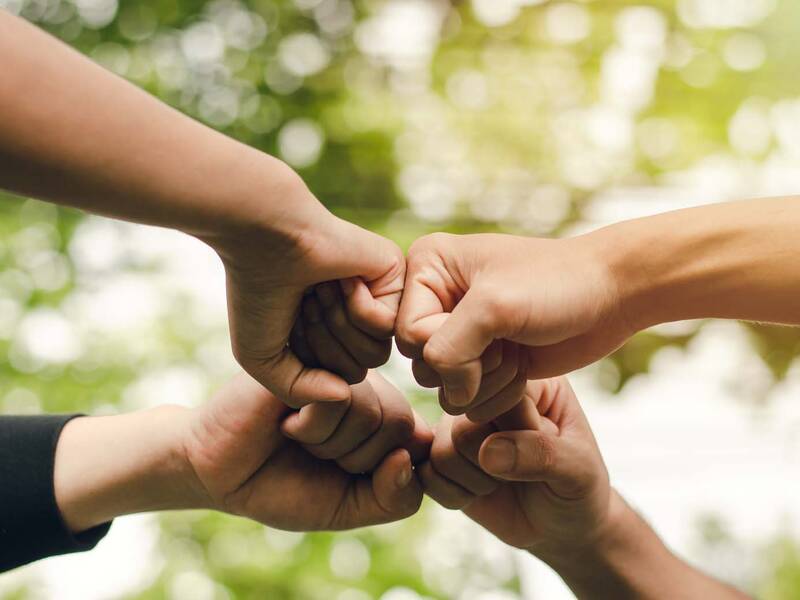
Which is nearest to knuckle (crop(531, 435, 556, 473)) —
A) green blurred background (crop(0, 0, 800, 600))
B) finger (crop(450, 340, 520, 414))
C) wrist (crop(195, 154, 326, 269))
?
finger (crop(450, 340, 520, 414))

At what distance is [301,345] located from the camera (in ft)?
3.24

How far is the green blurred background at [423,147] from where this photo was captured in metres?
2.31

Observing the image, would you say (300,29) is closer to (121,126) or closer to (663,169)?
(663,169)

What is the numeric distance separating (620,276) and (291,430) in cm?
46

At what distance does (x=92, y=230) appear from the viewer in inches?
94.0

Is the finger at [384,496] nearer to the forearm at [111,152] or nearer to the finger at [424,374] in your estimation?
the finger at [424,374]

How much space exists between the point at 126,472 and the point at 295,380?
371 mm

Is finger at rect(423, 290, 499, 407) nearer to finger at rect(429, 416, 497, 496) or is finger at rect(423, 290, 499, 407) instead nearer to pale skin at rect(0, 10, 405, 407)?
pale skin at rect(0, 10, 405, 407)

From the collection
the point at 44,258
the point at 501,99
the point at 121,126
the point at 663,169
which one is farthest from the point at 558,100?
the point at 121,126

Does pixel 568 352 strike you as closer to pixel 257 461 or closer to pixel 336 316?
pixel 336 316

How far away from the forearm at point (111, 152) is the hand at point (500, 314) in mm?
239

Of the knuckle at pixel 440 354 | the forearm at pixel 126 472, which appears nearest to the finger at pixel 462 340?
the knuckle at pixel 440 354

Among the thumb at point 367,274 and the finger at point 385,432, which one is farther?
the finger at point 385,432

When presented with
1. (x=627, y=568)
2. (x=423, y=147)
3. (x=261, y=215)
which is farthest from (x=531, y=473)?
(x=423, y=147)
